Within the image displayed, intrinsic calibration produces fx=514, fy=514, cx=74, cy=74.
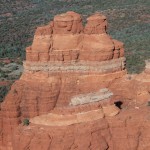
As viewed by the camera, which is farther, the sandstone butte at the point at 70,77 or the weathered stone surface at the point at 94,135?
the sandstone butte at the point at 70,77

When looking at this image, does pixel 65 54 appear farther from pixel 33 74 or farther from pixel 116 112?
pixel 116 112

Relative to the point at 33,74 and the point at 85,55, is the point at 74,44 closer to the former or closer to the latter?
the point at 85,55

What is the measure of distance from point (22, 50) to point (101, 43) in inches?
3677

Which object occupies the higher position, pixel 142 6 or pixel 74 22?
pixel 74 22

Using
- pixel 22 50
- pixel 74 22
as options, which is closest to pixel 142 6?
pixel 22 50

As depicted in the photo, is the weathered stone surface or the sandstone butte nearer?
the weathered stone surface

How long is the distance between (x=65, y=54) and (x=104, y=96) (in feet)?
26.3

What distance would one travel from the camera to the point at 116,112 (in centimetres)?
3769

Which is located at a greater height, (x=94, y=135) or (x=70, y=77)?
(x=70, y=77)

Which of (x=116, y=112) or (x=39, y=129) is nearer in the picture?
(x=39, y=129)

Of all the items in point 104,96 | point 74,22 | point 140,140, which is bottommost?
point 140,140

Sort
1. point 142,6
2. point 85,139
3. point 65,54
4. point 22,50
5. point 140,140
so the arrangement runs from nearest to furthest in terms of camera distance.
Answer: point 85,139 → point 140,140 → point 65,54 → point 22,50 → point 142,6

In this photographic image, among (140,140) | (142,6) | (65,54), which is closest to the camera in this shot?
(140,140)

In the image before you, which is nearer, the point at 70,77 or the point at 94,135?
the point at 94,135
